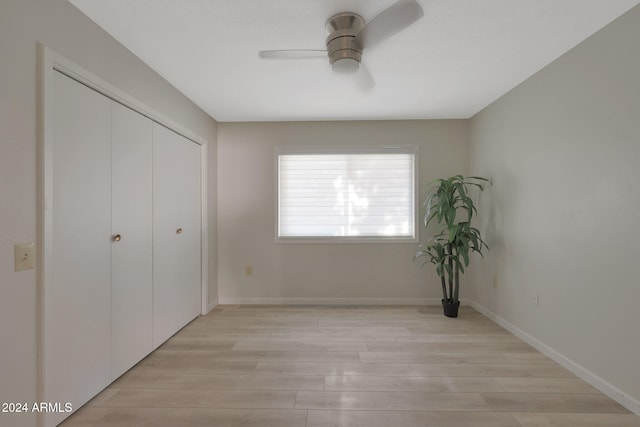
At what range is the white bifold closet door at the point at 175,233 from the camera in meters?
2.38

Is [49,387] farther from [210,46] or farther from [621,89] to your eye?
[621,89]

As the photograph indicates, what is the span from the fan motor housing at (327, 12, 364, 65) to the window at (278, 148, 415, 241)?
183cm

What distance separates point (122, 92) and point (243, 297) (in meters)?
2.54

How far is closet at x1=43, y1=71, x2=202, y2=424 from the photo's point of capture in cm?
150

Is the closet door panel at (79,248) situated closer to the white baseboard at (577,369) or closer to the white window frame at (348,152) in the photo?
the white window frame at (348,152)

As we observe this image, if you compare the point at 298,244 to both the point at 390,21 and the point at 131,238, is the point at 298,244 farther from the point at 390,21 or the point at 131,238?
the point at 390,21

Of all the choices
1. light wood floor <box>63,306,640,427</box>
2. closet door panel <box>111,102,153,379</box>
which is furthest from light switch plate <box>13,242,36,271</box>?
light wood floor <box>63,306,640,427</box>

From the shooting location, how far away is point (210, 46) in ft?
6.42

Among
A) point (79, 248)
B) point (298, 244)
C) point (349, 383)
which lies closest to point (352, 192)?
point (298, 244)

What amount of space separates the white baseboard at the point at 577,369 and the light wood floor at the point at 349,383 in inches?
1.7

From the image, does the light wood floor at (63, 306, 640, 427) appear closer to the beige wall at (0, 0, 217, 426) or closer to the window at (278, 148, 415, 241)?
the beige wall at (0, 0, 217, 426)

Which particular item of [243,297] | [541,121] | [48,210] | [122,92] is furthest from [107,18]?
[541,121]

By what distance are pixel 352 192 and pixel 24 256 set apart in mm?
2936

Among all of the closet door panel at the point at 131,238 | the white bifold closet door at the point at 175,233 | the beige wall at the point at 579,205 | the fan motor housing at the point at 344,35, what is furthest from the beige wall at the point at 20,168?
the beige wall at the point at 579,205
